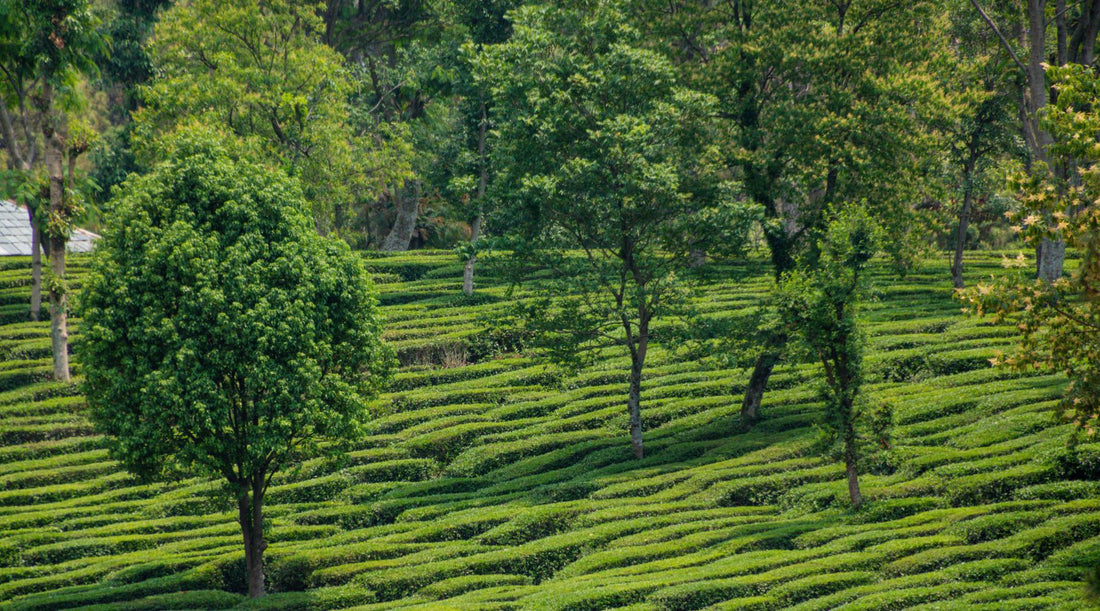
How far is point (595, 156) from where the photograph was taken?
3306 centimetres

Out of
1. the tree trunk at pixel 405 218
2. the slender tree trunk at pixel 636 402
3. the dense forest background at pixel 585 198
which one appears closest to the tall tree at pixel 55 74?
the dense forest background at pixel 585 198

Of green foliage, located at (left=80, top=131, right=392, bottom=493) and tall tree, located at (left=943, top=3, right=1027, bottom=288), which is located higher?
tall tree, located at (left=943, top=3, right=1027, bottom=288)

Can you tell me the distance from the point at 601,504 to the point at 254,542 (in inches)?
399

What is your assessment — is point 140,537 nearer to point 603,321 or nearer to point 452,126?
point 603,321

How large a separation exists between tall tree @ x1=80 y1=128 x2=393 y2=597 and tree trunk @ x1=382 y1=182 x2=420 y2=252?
37.5m

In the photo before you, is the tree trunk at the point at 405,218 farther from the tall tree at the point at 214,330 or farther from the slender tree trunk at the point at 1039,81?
the slender tree trunk at the point at 1039,81

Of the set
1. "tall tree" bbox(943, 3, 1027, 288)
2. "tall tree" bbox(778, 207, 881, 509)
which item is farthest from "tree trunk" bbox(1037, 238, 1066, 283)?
"tall tree" bbox(778, 207, 881, 509)

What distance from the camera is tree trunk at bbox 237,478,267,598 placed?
27094mm

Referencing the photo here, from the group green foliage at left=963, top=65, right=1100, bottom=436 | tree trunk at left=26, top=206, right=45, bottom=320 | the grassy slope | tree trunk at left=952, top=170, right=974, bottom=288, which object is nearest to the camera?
green foliage at left=963, top=65, right=1100, bottom=436

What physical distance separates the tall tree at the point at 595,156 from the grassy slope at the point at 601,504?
378 centimetres

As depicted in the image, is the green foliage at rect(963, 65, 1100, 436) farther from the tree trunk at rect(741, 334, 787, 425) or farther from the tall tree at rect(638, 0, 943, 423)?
the tree trunk at rect(741, 334, 787, 425)

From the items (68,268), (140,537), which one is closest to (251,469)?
(140,537)

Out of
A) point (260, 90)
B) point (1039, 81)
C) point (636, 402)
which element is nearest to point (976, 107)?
point (1039, 81)

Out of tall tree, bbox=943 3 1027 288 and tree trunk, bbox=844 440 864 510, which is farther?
tall tree, bbox=943 3 1027 288
